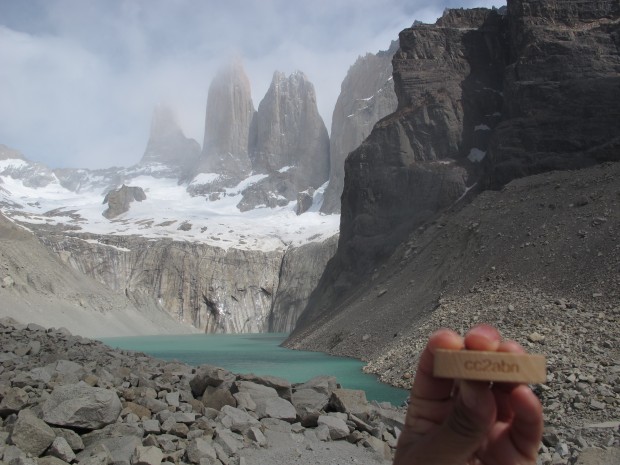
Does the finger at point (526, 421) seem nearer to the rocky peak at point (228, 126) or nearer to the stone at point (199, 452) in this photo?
the stone at point (199, 452)

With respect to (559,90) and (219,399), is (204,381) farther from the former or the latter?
(559,90)

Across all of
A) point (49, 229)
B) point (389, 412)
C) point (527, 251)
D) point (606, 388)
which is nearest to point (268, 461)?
point (389, 412)

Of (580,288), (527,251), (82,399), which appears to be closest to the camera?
(82,399)

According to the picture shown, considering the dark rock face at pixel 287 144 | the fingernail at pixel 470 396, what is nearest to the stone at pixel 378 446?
the fingernail at pixel 470 396

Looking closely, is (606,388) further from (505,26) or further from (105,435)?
(505,26)

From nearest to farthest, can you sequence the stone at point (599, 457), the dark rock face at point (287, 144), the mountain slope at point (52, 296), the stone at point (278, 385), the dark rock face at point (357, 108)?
the stone at point (599, 457)
the stone at point (278, 385)
the mountain slope at point (52, 296)
the dark rock face at point (357, 108)
the dark rock face at point (287, 144)

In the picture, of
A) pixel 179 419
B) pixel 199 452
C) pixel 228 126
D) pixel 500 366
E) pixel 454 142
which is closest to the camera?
pixel 500 366

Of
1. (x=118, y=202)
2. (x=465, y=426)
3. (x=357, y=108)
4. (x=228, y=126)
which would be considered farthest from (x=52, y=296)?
(x=228, y=126)
